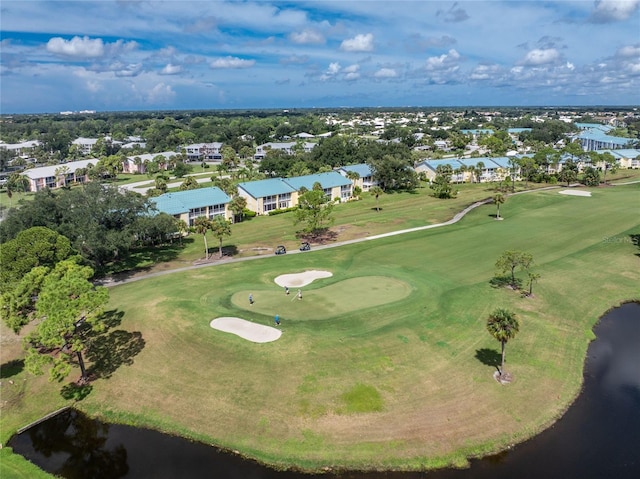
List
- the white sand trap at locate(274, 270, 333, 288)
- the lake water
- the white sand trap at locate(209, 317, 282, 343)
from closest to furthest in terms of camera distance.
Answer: the lake water, the white sand trap at locate(209, 317, 282, 343), the white sand trap at locate(274, 270, 333, 288)

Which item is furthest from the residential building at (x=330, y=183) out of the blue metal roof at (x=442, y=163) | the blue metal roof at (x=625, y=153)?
the blue metal roof at (x=625, y=153)

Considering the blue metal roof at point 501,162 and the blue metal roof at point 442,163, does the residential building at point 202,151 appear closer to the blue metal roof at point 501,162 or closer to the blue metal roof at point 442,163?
the blue metal roof at point 442,163

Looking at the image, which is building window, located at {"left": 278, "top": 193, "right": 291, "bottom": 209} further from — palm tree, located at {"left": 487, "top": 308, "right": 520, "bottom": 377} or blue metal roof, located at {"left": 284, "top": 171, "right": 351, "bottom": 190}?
palm tree, located at {"left": 487, "top": 308, "right": 520, "bottom": 377}

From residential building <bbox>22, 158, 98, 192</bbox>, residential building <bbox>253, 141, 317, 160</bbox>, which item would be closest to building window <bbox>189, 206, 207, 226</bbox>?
residential building <bbox>22, 158, 98, 192</bbox>

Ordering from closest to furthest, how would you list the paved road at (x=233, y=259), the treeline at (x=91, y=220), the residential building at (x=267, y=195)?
the treeline at (x=91, y=220), the paved road at (x=233, y=259), the residential building at (x=267, y=195)

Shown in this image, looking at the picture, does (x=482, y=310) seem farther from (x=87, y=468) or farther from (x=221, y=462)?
(x=87, y=468)

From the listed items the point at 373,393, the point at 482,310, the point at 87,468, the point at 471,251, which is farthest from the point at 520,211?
the point at 87,468
